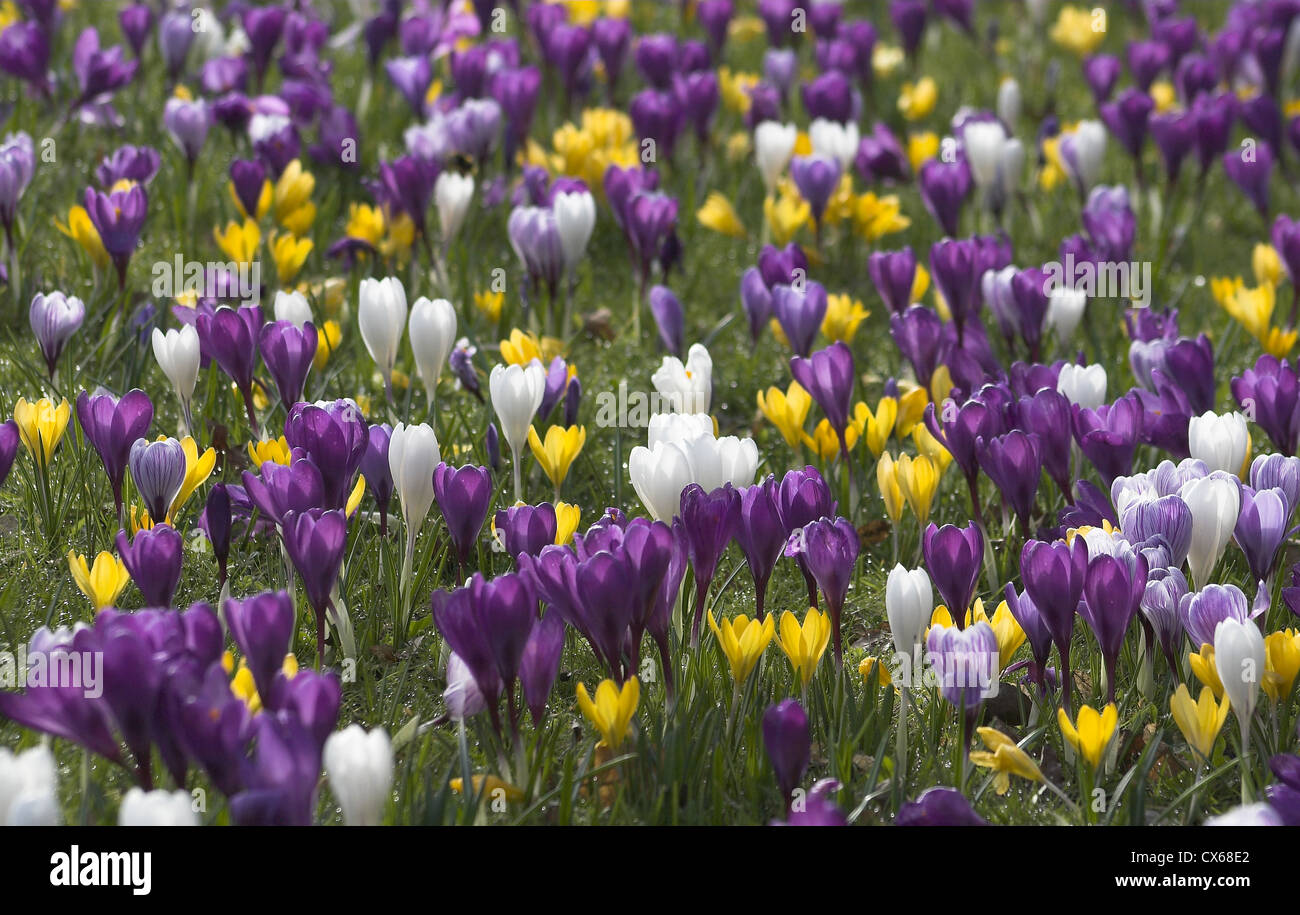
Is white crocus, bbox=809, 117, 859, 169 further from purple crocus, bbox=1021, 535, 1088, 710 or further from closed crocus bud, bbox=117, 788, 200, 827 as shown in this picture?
closed crocus bud, bbox=117, 788, 200, 827

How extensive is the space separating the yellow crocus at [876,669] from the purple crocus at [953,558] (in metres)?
0.20

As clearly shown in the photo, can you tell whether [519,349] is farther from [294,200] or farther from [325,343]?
[294,200]

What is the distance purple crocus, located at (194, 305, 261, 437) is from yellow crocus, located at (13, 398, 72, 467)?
38cm

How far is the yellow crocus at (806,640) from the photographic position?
2812mm

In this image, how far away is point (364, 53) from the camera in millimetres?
7203

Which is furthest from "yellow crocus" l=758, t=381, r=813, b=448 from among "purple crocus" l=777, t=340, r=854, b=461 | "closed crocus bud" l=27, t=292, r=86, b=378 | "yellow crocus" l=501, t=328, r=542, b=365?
"closed crocus bud" l=27, t=292, r=86, b=378

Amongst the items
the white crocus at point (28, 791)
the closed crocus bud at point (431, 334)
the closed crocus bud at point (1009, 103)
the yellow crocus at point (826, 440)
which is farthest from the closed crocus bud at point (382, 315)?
the closed crocus bud at point (1009, 103)

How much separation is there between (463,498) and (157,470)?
0.66 meters

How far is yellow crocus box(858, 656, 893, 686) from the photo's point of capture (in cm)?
292

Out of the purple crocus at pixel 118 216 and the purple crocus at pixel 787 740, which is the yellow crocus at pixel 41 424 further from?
the purple crocus at pixel 787 740

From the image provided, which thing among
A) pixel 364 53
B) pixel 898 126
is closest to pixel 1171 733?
pixel 898 126

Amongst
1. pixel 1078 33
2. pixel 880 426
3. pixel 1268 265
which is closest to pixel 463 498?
pixel 880 426

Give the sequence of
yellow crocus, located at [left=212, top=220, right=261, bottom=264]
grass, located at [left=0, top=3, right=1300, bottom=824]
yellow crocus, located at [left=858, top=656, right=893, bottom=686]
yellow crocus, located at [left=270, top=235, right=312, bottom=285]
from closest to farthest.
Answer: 1. grass, located at [left=0, top=3, right=1300, bottom=824]
2. yellow crocus, located at [left=858, top=656, right=893, bottom=686]
3. yellow crocus, located at [left=212, top=220, right=261, bottom=264]
4. yellow crocus, located at [left=270, top=235, right=312, bottom=285]

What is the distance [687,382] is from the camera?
3596 millimetres
